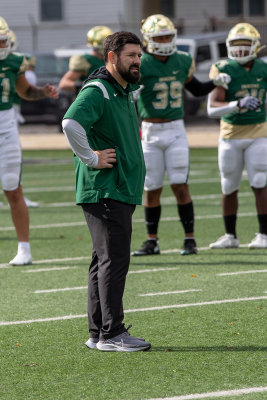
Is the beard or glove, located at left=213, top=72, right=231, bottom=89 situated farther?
glove, located at left=213, top=72, right=231, bottom=89

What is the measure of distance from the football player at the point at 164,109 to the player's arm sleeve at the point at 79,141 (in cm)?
348

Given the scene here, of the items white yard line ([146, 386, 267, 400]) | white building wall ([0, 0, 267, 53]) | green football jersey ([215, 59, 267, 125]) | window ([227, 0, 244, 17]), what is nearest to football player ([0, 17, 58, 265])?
green football jersey ([215, 59, 267, 125])

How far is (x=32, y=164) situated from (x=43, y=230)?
7850 mm

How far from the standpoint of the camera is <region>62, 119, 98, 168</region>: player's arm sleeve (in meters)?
5.42

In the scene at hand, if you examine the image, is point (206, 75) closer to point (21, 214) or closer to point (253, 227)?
point (253, 227)

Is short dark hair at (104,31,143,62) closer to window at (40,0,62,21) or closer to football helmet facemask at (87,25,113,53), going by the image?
football helmet facemask at (87,25,113,53)

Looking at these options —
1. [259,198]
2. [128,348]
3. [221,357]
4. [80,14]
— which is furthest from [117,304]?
[80,14]

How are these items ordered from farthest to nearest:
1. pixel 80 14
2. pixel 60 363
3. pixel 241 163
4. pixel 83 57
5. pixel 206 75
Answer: pixel 80 14 → pixel 206 75 → pixel 83 57 → pixel 241 163 → pixel 60 363

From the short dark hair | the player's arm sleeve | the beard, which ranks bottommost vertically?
the player's arm sleeve

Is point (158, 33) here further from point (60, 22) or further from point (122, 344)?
point (60, 22)

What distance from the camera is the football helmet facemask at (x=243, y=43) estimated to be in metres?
8.98

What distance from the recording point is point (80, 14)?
36.6 m

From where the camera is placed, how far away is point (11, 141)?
8547 mm

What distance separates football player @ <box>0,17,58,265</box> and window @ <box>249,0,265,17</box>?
31.0m
